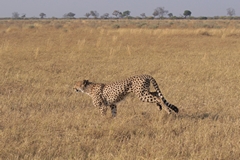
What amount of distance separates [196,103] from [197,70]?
376 cm

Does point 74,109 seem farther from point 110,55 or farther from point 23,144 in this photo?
point 110,55

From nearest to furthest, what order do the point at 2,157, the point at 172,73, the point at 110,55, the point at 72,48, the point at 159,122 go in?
the point at 2,157 → the point at 159,122 → the point at 172,73 → the point at 110,55 → the point at 72,48

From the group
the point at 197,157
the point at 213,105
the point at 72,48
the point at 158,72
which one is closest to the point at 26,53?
the point at 72,48

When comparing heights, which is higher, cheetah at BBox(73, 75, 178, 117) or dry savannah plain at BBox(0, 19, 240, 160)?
cheetah at BBox(73, 75, 178, 117)

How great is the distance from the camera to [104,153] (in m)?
4.24

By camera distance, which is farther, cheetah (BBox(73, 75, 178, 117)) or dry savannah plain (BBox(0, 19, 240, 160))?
cheetah (BBox(73, 75, 178, 117))

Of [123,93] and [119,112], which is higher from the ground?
[123,93]

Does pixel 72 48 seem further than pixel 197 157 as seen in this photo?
Yes

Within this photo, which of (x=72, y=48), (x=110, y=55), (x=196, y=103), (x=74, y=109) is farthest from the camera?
(x=72, y=48)

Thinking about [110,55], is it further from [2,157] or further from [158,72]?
[2,157]

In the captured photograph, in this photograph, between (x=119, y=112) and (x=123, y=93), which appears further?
(x=119, y=112)

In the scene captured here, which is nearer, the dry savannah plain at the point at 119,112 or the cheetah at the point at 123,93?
the dry savannah plain at the point at 119,112

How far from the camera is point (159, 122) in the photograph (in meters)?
5.52

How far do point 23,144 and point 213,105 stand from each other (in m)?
3.61
